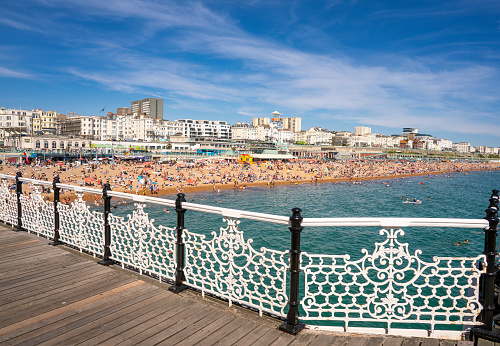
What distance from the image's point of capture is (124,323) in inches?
148

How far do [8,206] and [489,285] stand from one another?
415 inches

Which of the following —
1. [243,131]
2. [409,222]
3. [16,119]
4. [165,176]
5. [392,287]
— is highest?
[243,131]

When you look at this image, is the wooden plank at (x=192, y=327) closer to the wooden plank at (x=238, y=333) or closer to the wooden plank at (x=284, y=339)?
the wooden plank at (x=238, y=333)

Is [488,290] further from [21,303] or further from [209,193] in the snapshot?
[209,193]

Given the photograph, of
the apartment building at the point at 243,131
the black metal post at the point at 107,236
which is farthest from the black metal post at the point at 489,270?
the apartment building at the point at 243,131

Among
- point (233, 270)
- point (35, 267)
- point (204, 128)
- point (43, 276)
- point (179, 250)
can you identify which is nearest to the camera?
point (233, 270)

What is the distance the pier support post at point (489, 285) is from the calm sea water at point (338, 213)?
14.9 metres

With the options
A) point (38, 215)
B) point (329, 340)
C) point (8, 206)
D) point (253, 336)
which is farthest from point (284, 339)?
point (8, 206)

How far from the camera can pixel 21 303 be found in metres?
4.24

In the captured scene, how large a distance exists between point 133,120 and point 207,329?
425ft

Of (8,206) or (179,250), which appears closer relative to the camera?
(179,250)

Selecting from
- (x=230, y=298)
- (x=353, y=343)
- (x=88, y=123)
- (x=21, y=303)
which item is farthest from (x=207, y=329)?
(x=88, y=123)

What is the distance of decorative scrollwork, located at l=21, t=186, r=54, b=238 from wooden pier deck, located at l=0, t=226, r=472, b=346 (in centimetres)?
192

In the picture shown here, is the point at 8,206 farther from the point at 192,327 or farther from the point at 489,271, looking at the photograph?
the point at 489,271
